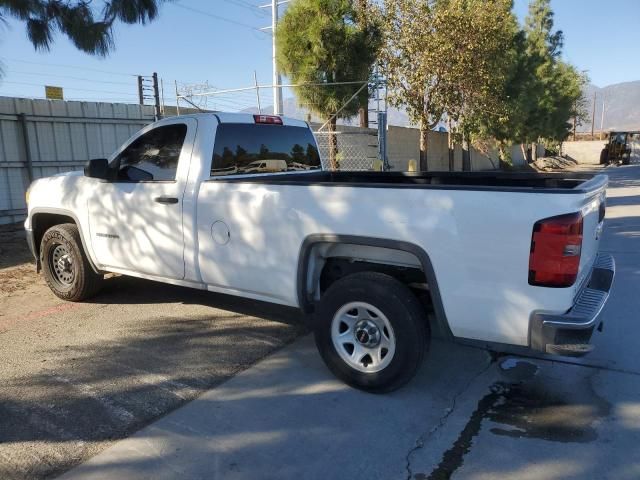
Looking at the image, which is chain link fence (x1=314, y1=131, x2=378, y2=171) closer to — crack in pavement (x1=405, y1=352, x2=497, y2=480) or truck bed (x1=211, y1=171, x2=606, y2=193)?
truck bed (x1=211, y1=171, x2=606, y2=193)

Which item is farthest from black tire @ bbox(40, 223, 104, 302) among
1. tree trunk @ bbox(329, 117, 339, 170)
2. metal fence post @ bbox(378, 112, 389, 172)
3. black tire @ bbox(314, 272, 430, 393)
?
tree trunk @ bbox(329, 117, 339, 170)

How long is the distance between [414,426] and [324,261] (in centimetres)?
137

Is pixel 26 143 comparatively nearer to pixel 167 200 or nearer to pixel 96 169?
pixel 96 169

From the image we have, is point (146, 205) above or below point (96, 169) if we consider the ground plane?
below

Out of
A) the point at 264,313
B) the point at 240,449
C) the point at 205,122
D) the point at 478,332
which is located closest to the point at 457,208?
the point at 478,332

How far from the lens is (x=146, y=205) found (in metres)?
4.88

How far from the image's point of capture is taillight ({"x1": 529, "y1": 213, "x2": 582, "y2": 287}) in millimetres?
2982

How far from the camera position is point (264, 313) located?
5617 mm

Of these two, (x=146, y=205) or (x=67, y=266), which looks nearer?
(x=146, y=205)

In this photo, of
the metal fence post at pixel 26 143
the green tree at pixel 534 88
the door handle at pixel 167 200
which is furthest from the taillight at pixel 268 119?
the green tree at pixel 534 88

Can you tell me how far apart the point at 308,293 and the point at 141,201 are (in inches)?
77.8

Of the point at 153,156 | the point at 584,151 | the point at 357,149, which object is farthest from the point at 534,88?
the point at 584,151

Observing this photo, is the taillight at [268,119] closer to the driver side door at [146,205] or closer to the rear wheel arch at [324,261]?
the driver side door at [146,205]

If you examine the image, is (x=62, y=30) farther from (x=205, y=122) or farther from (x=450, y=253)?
(x=450, y=253)
